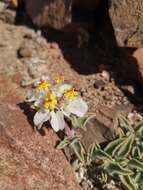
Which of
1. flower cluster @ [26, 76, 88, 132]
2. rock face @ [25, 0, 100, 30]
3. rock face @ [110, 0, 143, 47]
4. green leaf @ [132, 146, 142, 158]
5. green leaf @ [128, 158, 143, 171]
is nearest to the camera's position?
flower cluster @ [26, 76, 88, 132]

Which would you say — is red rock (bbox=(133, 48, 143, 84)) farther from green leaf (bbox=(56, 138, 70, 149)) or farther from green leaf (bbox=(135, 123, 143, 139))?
green leaf (bbox=(56, 138, 70, 149))

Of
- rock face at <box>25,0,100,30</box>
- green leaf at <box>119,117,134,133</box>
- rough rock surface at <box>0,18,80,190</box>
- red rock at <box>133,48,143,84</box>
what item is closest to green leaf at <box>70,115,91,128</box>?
rough rock surface at <box>0,18,80,190</box>

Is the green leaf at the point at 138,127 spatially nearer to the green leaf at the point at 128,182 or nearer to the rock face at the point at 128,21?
the green leaf at the point at 128,182

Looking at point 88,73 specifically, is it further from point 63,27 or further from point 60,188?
point 60,188

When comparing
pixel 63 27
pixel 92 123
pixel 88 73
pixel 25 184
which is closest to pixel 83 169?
pixel 92 123

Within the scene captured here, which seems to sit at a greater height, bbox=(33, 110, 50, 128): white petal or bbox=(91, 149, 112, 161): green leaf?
bbox=(33, 110, 50, 128): white petal

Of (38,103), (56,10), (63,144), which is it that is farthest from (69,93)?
(56,10)

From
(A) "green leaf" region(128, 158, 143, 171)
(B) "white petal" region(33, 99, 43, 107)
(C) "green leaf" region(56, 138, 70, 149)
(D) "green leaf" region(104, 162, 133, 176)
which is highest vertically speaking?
(B) "white petal" region(33, 99, 43, 107)

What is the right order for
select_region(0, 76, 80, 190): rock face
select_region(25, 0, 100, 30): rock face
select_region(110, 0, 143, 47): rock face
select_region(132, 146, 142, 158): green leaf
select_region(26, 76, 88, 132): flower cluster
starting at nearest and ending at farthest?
select_region(0, 76, 80, 190): rock face, select_region(26, 76, 88, 132): flower cluster, select_region(132, 146, 142, 158): green leaf, select_region(110, 0, 143, 47): rock face, select_region(25, 0, 100, 30): rock face
